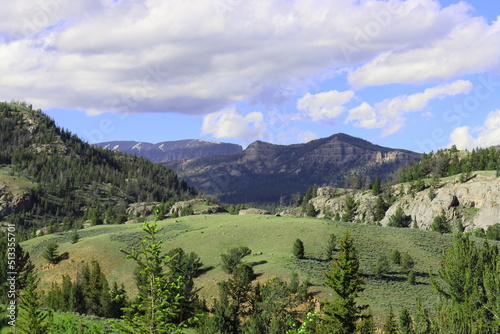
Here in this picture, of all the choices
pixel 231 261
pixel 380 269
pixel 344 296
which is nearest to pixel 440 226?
pixel 380 269

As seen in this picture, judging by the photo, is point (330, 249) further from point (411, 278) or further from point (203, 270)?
point (203, 270)

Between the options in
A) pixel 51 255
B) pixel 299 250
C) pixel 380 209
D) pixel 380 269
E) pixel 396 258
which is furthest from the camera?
pixel 380 209

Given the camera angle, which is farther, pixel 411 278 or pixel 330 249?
pixel 330 249

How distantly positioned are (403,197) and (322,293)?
121 metres

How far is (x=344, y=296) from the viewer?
34562 mm

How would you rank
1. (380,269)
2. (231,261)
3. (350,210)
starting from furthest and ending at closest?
(350,210)
(231,261)
(380,269)

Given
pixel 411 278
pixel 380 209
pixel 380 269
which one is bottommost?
pixel 411 278

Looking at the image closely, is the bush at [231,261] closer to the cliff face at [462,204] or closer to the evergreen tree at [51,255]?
the evergreen tree at [51,255]

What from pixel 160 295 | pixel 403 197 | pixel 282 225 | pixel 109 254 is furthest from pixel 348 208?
pixel 160 295

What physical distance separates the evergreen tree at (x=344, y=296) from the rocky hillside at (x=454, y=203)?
383 ft

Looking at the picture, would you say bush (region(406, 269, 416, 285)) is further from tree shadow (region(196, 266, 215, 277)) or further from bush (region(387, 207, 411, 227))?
bush (region(387, 207, 411, 227))

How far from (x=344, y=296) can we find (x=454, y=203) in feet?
440

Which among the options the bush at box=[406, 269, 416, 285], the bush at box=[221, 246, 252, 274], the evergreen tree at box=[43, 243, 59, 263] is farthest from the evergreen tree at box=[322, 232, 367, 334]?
the evergreen tree at box=[43, 243, 59, 263]

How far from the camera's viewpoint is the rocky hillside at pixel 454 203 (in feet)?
455
